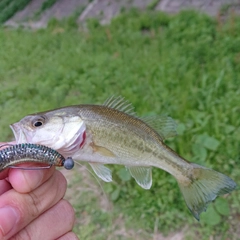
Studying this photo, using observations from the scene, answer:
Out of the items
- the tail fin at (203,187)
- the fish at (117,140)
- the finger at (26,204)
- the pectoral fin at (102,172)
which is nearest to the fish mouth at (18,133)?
the fish at (117,140)

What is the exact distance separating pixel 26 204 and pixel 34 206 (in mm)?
49

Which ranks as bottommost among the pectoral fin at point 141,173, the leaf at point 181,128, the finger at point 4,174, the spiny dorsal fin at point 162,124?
the leaf at point 181,128

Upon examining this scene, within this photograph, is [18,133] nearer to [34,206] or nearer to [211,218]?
[34,206]

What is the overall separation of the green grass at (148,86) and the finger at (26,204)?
176 centimetres

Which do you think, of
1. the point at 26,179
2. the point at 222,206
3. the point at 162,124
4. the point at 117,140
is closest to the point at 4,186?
the point at 26,179

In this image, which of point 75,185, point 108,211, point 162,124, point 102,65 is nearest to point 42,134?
point 162,124

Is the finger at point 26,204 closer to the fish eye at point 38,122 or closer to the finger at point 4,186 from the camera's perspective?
the finger at point 4,186

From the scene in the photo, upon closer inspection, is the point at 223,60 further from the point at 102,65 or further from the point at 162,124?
the point at 162,124

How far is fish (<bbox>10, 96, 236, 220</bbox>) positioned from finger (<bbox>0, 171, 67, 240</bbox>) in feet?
0.62

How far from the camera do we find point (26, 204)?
1.56 m

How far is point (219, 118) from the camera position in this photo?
3861 mm

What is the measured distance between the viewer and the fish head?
1.54 meters

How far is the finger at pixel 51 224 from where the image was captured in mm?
1661

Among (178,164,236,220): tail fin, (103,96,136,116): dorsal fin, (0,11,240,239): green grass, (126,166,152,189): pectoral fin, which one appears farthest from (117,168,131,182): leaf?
(103,96,136,116): dorsal fin
